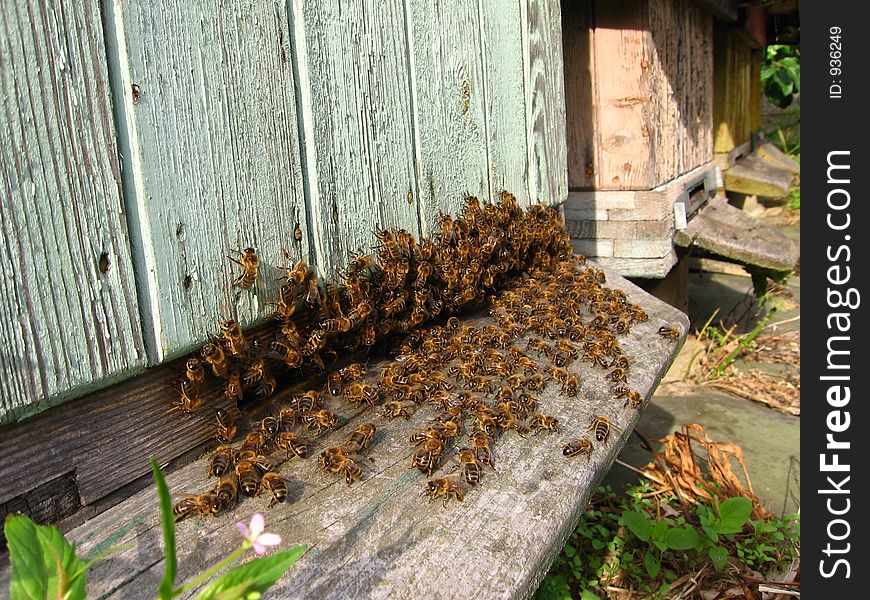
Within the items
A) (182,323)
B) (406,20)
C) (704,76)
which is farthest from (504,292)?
(704,76)

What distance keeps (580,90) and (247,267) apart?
3.83 metres

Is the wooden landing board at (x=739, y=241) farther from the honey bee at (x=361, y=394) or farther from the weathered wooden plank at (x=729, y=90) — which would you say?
the honey bee at (x=361, y=394)

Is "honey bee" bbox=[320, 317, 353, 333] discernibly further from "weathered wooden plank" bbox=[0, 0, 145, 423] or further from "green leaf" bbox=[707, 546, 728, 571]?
"green leaf" bbox=[707, 546, 728, 571]

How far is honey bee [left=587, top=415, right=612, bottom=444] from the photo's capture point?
1.96m

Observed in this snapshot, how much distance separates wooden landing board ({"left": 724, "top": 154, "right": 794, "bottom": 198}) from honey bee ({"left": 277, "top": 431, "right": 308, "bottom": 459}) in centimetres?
816

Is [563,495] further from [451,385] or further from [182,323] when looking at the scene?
[182,323]

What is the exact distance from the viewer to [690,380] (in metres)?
6.55

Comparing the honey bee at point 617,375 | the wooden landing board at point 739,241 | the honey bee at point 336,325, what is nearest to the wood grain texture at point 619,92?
the wooden landing board at point 739,241

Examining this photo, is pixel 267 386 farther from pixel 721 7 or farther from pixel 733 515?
pixel 721 7

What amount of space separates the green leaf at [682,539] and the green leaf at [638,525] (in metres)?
0.09

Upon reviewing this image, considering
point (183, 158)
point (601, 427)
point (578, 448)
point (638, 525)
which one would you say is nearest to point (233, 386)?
point (183, 158)

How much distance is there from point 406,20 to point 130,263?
128 cm

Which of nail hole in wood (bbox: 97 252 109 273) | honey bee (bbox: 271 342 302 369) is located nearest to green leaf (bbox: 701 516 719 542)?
honey bee (bbox: 271 342 302 369)

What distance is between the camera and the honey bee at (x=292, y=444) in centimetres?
166
